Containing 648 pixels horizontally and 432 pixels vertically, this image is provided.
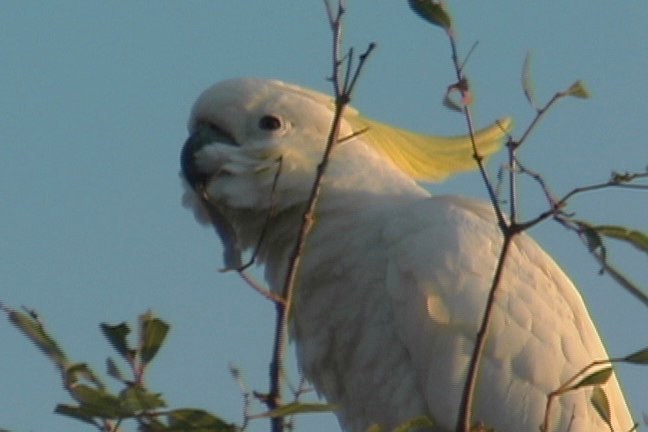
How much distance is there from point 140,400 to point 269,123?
2.01 meters

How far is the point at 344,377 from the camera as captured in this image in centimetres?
328

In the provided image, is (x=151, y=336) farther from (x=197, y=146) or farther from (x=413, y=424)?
(x=197, y=146)

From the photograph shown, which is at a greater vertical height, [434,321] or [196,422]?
[196,422]

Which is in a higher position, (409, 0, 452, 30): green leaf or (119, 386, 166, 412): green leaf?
(409, 0, 452, 30): green leaf

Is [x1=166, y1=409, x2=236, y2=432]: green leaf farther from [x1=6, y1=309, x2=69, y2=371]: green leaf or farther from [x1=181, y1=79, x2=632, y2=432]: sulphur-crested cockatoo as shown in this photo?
[x1=181, y1=79, x2=632, y2=432]: sulphur-crested cockatoo

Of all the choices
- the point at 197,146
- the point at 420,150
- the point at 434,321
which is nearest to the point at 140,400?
the point at 434,321

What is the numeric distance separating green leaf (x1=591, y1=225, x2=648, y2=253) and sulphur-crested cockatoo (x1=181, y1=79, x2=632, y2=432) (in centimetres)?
108

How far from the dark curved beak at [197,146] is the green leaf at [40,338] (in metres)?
1.71

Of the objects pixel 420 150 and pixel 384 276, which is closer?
pixel 384 276

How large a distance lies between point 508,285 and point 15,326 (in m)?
1.75

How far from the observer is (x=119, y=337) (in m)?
1.68

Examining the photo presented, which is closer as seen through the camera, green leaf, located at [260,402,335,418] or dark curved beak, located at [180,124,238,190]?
green leaf, located at [260,402,335,418]

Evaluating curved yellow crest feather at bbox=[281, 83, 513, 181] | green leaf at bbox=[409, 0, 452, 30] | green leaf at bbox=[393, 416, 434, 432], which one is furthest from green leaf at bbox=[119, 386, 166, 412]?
curved yellow crest feather at bbox=[281, 83, 513, 181]

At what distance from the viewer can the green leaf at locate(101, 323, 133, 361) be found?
167 cm
